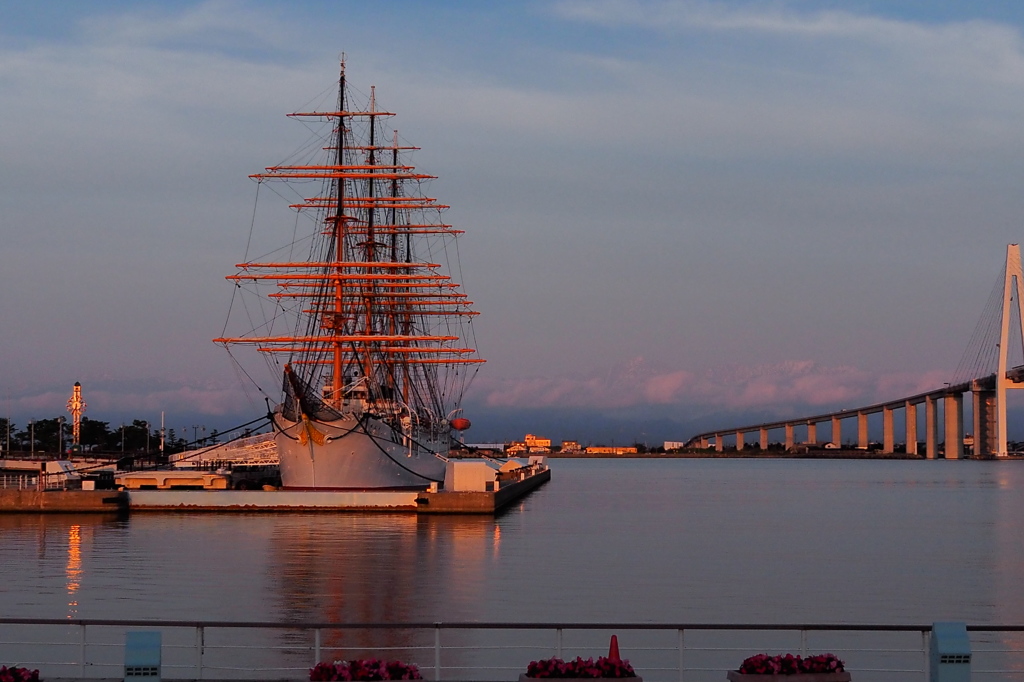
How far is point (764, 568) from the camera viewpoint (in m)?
34.9

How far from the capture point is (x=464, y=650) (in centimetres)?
2031

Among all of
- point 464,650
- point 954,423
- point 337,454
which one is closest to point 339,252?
point 337,454

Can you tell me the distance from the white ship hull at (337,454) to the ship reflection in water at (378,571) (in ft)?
19.3

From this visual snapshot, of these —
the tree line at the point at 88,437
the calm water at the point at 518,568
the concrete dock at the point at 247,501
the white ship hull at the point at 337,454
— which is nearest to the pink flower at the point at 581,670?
the calm water at the point at 518,568

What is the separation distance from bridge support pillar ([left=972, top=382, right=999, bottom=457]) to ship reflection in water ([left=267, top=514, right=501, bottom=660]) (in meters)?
113

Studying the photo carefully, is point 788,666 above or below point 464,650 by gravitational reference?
above

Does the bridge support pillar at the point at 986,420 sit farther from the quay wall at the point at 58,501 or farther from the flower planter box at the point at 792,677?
the flower planter box at the point at 792,677

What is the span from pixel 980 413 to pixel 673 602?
135 m

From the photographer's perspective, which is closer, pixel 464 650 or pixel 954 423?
pixel 464 650

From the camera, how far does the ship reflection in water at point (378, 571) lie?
23.2 meters

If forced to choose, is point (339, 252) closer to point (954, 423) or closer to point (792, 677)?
point (792, 677)

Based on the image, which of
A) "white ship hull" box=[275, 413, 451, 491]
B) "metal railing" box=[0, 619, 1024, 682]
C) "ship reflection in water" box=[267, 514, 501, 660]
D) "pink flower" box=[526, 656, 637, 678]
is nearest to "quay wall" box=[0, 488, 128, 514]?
"ship reflection in water" box=[267, 514, 501, 660]

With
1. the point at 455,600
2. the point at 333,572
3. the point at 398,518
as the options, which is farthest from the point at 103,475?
the point at 455,600

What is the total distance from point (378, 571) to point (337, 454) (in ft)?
81.5
